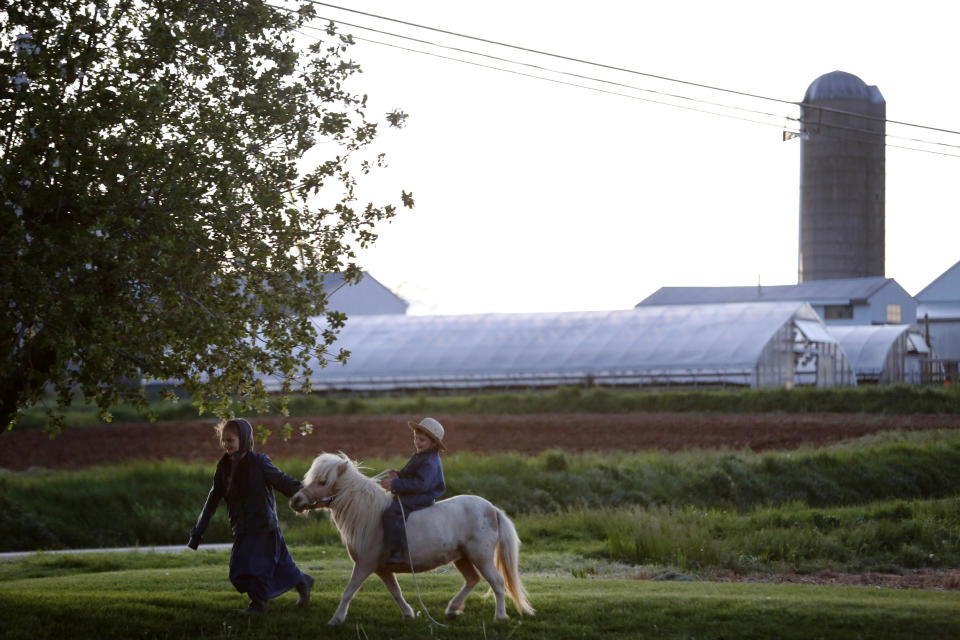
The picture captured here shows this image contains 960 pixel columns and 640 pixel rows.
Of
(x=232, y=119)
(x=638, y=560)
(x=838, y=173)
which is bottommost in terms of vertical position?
(x=638, y=560)

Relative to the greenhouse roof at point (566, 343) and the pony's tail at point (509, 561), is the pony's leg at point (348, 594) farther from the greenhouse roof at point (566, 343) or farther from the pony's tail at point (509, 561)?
the greenhouse roof at point (566, 343)

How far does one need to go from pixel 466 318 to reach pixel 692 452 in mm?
31600

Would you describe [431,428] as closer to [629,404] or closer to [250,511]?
[250,511]

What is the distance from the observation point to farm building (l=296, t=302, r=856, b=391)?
48.7 meters

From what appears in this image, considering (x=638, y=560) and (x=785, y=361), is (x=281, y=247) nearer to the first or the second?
(x=638, y=560)

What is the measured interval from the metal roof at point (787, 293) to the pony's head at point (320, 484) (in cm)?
6916

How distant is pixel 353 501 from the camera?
10.3 metres

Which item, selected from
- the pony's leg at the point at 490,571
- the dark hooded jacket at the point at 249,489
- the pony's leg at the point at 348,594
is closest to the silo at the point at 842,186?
the pony's leg at the point at 490,571

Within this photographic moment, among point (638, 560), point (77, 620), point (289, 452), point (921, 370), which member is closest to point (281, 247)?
point (77, 620)

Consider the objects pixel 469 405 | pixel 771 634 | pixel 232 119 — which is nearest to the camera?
pixel 771 634

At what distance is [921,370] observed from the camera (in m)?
65.6

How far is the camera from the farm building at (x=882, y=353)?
198ft

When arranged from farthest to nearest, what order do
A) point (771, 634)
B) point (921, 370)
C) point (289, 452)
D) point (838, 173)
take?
point (838, 173) → point (921, 370) → point (289, 452) → point (771, 634)

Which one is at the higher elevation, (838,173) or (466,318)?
(838,173)
